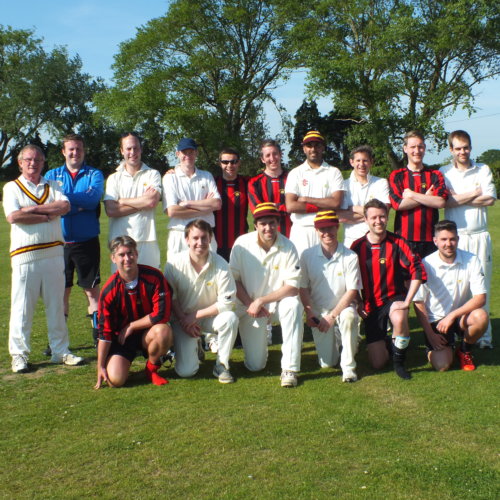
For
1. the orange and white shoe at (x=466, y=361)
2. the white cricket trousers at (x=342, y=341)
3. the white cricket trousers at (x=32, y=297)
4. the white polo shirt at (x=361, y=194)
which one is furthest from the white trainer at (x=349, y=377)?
the white cricket trousers at (x=32, y=297)

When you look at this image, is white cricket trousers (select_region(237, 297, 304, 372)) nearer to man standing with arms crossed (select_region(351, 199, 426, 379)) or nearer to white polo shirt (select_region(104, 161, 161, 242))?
man standing with arms crossed (select_region(351, 199, 426, 379))

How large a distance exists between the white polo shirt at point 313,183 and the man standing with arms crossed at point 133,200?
1575 mm

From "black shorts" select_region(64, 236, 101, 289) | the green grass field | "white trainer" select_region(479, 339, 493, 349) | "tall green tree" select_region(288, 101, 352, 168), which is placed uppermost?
"tall green tree" select_region(288, 101, 352, 168)

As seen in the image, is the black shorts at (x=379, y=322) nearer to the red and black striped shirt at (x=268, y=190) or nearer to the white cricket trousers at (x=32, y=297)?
the red and black striped shirt at (x=268, y=190)

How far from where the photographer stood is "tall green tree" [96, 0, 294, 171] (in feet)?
148

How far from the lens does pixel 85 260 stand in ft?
23.6

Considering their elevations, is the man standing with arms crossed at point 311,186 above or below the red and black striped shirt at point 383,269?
above

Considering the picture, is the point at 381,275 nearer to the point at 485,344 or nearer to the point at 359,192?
the point at 359,192

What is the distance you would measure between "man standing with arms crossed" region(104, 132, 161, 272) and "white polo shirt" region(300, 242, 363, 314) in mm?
1861

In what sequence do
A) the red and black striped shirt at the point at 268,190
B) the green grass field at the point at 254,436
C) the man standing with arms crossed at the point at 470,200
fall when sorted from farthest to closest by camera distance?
the red and black striped shirt at the point at 268,190, the man standing with arms crossed at the point at 470,200, the green grass field at the point at 254,436

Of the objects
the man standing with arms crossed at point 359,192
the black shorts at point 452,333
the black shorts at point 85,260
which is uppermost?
the man standing with arms crossed at point 359,192

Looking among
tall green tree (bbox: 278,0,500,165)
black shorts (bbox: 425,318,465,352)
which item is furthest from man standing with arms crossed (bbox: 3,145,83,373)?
tall green tree (bbox: 278,0,500,165)

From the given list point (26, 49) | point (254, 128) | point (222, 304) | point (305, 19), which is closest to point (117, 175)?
point (222, 304)

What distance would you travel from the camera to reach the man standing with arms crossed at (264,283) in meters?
6.04
